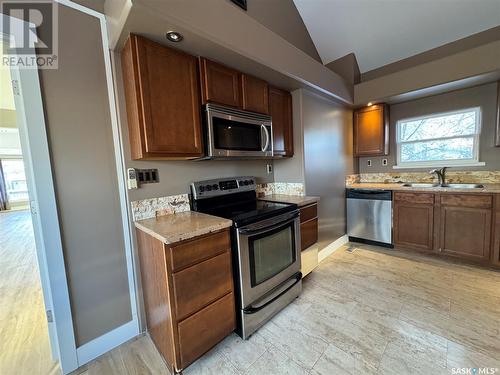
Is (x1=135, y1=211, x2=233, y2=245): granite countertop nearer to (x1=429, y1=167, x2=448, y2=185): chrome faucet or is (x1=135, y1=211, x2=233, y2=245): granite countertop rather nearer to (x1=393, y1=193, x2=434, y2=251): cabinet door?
(x1=393, y1=193, x2=434, y2=251): cabinet door

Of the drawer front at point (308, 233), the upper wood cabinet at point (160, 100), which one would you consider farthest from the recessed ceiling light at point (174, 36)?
the drawer front at point (308, 233)

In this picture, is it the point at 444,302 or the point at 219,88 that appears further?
the point at 444,302

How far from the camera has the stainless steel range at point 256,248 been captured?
1.57 m

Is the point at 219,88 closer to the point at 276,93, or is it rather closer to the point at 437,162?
the point at 276,93

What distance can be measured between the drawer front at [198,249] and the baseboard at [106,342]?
911 millimetres

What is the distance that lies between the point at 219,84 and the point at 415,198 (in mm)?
2850

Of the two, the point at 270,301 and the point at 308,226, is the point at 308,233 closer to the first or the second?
the point at 308,226

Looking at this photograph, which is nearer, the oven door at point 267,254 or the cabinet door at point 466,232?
the oven door at point 267,254

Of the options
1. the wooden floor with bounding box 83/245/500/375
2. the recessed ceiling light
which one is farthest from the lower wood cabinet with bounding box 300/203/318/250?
the recessed ceiling light

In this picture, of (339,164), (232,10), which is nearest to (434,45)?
(339,164)

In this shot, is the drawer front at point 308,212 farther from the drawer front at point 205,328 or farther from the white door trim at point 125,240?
the white door trim at point 125,240

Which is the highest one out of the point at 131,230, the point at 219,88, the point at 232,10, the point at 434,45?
the point at 434,45

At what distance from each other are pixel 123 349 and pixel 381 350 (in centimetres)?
186

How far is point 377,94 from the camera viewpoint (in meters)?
2.99
